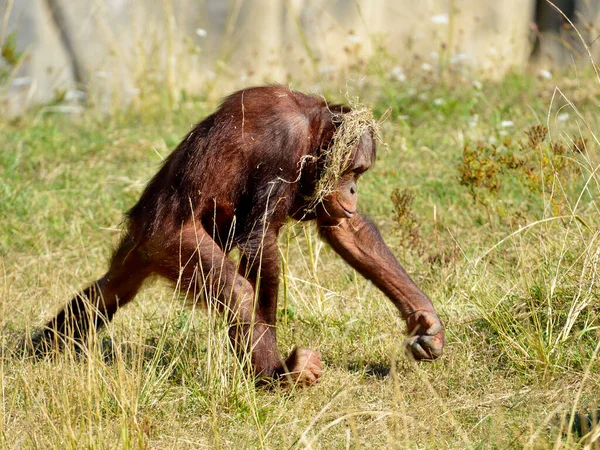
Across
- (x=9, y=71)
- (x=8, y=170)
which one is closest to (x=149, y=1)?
(x=9, y=71)

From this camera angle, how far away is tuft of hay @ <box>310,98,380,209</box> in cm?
377

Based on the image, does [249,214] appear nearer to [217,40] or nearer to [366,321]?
[366,321]

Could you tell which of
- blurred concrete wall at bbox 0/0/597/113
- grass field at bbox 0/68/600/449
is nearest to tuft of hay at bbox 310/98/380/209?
grass field at bbox 0/68/600/449

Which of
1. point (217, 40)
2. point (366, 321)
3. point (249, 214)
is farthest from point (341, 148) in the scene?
point (217, 40)

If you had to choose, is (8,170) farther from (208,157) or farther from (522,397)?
(522,397)

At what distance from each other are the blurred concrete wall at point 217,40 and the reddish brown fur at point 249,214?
339cm

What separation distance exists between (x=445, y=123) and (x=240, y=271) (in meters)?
3.62

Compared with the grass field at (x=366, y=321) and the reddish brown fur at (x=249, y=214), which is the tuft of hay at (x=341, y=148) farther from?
the grass field at (x=366, y=321)

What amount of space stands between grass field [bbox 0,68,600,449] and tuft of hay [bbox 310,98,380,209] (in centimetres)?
47

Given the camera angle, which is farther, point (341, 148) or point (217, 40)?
point (217, 40)

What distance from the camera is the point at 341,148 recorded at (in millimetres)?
3750

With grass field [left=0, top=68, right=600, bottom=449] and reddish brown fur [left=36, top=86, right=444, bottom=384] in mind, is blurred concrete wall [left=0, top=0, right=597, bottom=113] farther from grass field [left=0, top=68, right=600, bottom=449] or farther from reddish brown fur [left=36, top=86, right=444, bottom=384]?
reddish brown fur [left=36, top=86, right=444, bottom=384]

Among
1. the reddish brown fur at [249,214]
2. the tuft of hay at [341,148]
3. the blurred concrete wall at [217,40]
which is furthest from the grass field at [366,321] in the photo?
the blurred concrete wall at [217,40]

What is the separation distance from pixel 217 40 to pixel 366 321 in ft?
18.2
